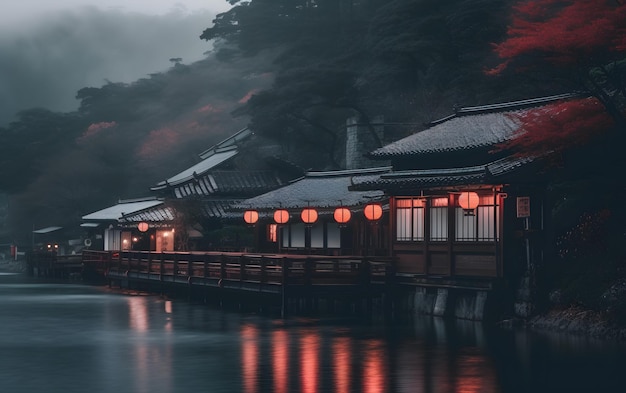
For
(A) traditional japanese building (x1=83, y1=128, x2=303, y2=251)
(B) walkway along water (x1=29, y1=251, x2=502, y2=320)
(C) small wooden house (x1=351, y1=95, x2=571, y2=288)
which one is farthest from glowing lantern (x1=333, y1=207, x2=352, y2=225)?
(A) traditional japanese building (x1=83, y1=128, x2=303, y2=251)

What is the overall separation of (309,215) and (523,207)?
14443 millimetres

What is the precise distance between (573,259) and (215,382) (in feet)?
56.0

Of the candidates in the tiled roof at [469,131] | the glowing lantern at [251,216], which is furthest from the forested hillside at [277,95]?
the glowing lantern at [251,216]

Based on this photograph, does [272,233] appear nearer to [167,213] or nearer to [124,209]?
[167,213]

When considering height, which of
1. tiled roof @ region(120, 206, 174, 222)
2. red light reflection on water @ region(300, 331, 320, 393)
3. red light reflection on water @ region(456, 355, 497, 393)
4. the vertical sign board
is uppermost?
tiled roof @ region(120, 206, 174, 222)

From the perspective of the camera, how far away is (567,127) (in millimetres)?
30922

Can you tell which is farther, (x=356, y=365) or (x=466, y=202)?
(x=466, y=202)

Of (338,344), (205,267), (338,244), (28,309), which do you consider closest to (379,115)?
(338,244)

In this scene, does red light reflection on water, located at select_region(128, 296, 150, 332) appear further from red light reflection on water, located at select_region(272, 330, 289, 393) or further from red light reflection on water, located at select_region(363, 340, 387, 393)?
red light reflection on water, located at select_region(363, 340, 387, 393)

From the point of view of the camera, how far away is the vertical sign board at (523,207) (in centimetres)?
3478

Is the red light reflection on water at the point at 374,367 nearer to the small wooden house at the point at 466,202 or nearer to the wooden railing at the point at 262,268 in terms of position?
the small wooden house at the point at 466,202

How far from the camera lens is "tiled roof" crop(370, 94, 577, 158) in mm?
37375

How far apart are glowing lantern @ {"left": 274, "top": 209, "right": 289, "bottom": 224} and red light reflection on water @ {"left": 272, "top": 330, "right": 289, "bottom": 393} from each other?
54.5 feet

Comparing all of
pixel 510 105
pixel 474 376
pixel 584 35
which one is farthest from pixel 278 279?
pixel 474 376
